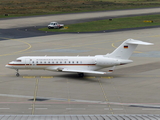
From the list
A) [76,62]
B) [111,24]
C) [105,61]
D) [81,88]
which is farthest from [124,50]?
[111,24]

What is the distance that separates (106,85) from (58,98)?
8215 millimetres

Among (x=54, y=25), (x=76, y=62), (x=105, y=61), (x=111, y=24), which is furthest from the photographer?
(x=111, y=24)

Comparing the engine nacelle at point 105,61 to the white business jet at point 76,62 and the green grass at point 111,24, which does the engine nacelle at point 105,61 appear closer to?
the white business jet at point 76,62

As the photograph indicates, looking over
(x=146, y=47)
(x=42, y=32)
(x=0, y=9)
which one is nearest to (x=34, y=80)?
(x=146, y=47)

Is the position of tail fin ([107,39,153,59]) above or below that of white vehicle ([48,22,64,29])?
below

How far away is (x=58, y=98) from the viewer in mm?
37906

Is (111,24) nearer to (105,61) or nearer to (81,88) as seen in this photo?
(105,61)

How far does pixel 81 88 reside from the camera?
4212 cm

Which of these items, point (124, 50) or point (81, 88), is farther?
point (124, 50)

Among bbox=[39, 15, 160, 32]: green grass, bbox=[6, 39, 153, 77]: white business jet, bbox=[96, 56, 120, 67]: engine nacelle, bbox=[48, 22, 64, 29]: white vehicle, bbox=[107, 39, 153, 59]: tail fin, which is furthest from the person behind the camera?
bbox=[48, 22, 64, 29]: white vehicle

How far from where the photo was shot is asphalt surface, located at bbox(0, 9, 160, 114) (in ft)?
113

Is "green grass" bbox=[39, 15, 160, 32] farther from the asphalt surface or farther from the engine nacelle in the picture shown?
the engine nacelle

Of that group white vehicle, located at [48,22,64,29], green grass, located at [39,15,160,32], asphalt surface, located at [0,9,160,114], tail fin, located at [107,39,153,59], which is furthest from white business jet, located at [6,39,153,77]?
white vehicle, located at [48,22,64,29]

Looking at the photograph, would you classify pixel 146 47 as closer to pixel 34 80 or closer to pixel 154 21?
pixel 34 80
